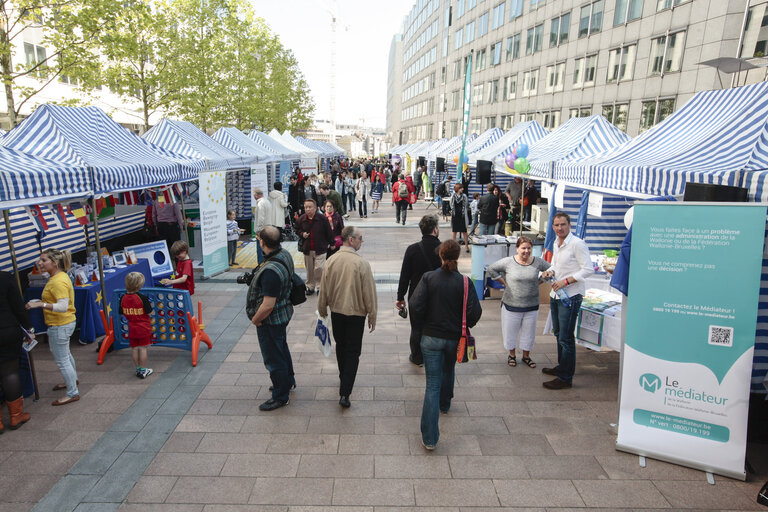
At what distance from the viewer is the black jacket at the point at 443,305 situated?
13.4 feet

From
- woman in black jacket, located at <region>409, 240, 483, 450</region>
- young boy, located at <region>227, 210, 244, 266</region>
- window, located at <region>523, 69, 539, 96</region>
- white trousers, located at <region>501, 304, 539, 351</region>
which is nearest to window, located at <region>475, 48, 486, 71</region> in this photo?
window, located at <region>523, 69, 539, 96</region>

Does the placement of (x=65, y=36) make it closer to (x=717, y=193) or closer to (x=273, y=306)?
(x=273, y=306)

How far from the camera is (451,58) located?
53.1 m

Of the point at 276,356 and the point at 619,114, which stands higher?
the point at 619,114

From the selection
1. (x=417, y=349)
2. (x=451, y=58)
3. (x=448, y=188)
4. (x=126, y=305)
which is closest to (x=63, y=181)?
(x=126, y=305)

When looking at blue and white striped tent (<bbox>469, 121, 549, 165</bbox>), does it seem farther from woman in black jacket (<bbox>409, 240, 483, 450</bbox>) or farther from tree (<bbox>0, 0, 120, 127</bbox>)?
woman in black jacket (<bbox>409, 240, 483, 450</bbox>)

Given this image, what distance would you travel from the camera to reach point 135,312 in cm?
547

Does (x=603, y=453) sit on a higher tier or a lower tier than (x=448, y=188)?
lower

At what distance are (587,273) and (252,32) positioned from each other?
28583 millimetres

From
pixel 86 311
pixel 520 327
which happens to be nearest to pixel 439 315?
pixel 520 327

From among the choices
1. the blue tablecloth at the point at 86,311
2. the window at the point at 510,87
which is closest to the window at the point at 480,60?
the window at the point at 510,87

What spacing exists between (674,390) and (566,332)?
1341 mm

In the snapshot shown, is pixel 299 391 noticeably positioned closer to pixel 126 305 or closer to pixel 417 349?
pixel 417 349

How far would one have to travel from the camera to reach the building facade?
18.5 metres
